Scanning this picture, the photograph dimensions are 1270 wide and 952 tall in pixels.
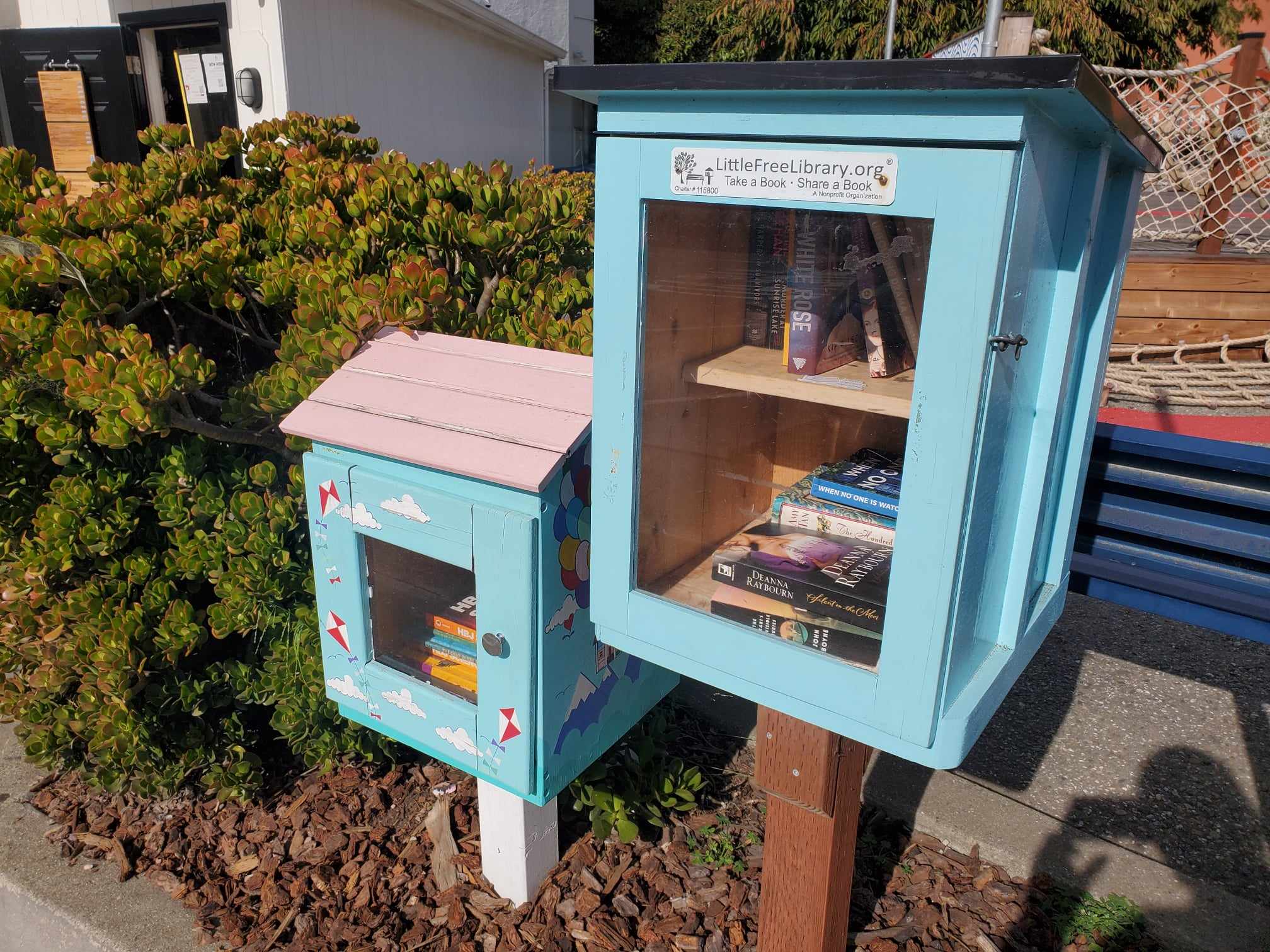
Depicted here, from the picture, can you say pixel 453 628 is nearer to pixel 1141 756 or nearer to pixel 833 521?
pixel 833 521

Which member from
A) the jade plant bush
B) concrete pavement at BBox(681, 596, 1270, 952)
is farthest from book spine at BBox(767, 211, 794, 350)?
concrete pavement at BBox(681, 596, 1270, 952)

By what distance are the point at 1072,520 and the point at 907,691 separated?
2.38ft

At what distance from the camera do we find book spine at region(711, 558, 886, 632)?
54.9 inches

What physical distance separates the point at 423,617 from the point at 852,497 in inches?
40.0

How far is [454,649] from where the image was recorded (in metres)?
2.01

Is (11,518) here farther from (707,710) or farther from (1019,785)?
(1019,785)

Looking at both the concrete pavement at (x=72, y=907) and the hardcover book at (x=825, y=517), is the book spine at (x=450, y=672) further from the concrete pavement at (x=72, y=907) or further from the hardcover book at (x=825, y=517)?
the concrete pavement at (x=72, y=907)

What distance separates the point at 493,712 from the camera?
72.3 inches

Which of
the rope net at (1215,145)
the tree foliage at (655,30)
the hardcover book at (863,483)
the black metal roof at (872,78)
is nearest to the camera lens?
the black metal roof at (872,78)

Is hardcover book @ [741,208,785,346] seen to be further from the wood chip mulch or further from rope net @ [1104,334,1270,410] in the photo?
rope net @ [1104,334,1270,410]

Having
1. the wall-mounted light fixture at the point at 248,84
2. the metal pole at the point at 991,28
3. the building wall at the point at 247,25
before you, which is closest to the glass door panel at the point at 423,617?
the metal pole at the point at 991,28

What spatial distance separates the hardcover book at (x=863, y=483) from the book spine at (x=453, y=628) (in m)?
0.82

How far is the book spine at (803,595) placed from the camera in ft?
4.58

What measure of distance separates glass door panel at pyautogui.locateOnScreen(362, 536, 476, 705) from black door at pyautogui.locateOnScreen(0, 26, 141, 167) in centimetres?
672
